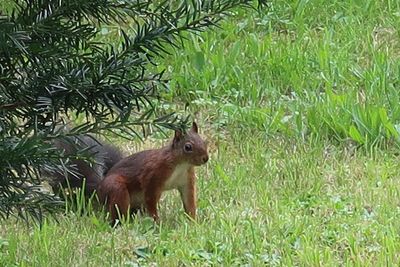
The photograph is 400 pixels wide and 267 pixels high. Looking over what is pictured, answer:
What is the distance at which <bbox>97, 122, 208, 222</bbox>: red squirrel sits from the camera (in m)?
5.01

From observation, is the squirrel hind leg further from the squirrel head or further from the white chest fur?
the squirrel head

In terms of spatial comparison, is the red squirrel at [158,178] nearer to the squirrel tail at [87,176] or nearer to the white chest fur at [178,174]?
the white chest fur at [178,174]

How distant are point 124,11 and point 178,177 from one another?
1.46 meters

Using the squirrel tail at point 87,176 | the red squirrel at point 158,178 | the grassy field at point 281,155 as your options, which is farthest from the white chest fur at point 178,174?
the squirrel tail at point 87,176

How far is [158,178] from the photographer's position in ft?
16.6

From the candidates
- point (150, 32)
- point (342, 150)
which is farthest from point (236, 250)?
point (342, 150)

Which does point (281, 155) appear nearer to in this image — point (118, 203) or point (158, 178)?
point (158, 178)

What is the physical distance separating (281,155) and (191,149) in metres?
0.99

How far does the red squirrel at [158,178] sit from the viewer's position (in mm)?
5008

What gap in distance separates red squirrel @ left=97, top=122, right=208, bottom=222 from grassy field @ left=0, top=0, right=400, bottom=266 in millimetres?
101

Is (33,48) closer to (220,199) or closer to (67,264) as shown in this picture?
(67,264)

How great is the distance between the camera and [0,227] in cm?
494

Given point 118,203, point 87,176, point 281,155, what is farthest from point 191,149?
point 281,155

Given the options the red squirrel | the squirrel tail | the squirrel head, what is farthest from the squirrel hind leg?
the squirrel head
